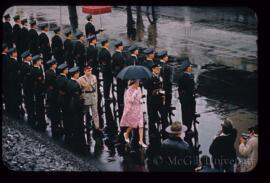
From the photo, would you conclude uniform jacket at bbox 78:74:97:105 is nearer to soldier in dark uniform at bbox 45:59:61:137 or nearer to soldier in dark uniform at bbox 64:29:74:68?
soldier in dark uniform at bbox 45:59:61:137

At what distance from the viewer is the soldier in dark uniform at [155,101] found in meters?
9.80

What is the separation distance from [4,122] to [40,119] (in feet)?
2.07

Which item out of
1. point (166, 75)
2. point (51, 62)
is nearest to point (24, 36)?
point (51, 62)

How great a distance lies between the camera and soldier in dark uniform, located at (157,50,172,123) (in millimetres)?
9898

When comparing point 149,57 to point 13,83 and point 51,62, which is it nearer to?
point 51,62

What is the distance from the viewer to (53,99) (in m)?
10.0

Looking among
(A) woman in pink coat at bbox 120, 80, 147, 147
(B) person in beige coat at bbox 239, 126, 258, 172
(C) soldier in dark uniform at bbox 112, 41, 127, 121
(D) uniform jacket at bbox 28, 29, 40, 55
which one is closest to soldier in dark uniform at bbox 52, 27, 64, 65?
(D) uniform jacket at bbox 28, 29, 40, 55

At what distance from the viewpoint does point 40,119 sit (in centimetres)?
1038

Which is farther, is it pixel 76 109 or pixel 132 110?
pixel 76 109

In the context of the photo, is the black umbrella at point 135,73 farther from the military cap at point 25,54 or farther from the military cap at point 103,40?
the military cap at point 25,54

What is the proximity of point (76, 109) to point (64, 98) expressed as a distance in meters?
0.24

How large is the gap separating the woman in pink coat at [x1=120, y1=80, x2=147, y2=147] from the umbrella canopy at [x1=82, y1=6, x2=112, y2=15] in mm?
1121

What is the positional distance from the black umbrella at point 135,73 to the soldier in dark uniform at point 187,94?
630 millimetres
